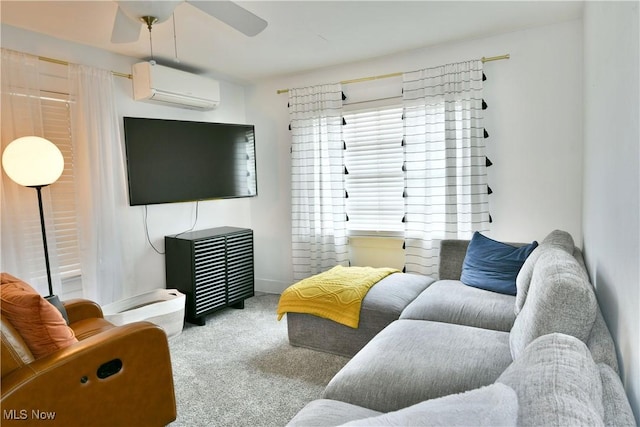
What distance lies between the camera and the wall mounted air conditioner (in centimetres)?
338

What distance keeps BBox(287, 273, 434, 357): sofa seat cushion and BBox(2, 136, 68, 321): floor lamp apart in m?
1.58

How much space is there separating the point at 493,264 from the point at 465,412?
86.8 inches

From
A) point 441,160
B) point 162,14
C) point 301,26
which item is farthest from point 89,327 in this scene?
point 441,160

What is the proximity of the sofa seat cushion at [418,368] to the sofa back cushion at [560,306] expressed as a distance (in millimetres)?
192

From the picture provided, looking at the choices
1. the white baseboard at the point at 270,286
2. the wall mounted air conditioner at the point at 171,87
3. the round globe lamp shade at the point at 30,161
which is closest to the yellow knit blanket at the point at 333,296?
the white baseboard at the point at 270,286

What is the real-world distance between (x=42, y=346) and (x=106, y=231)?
1.72 meters

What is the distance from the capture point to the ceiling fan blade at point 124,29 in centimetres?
222

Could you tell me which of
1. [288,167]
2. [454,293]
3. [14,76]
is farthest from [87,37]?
[454,293]

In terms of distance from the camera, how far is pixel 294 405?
2250 millimetres

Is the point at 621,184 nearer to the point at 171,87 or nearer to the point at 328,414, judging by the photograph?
the point at 328,414

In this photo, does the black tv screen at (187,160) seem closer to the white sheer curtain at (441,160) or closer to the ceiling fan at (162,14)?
the ceiling fan at (162,14)

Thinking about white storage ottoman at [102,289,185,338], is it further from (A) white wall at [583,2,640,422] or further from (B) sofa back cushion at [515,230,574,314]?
(A) white wall at [583,2,640,422]

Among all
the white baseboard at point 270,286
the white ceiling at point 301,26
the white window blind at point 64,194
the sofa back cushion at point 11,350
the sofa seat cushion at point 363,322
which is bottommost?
the white baseboard at point 270,286

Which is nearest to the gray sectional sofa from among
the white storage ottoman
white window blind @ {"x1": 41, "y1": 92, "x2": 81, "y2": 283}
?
the white storage ottoman
